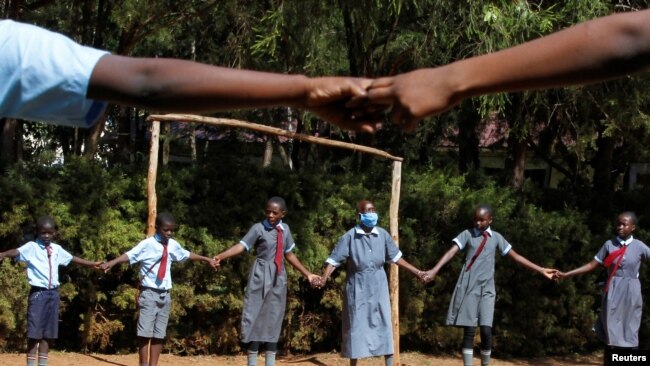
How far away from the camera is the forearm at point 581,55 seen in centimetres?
200

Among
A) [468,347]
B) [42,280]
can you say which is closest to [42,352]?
[42,280]

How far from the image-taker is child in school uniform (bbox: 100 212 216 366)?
991cm

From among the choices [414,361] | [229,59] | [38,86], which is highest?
[229,59]

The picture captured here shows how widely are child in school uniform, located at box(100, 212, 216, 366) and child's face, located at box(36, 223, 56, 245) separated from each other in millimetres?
596

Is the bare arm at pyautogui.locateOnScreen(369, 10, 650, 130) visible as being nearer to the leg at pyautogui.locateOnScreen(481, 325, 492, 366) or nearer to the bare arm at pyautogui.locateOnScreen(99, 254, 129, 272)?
the bare arm at pyautogui.locateOnScreen(99, 254, 129, 272)

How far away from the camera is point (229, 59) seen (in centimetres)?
1240

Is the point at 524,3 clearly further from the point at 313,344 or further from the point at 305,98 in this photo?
the point at 305,98

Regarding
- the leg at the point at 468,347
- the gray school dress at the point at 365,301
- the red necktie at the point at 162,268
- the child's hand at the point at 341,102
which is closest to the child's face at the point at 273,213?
the gray school dress at the point at 365,301

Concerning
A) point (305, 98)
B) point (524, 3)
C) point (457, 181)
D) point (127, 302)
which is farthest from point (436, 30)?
point (305, 98)

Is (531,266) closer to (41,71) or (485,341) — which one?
(485,341)

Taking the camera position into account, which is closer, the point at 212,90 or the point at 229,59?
the point at 212,90

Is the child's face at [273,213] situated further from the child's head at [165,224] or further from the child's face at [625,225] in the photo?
the child's face at [625,225]

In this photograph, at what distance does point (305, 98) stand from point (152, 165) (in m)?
9.02

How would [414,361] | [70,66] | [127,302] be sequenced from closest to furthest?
1. [70,66]
2. [127,302]
3. [414,361]
